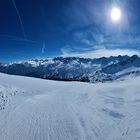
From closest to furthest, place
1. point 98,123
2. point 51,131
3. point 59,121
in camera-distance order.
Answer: point 51,131 → point 98,123 → point 59,121

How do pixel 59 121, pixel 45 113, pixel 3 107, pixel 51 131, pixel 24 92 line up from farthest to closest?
pixel 24 92 → pixel 3 107 → pixel 45 113 → pixel 59 121 → pixel 51 131

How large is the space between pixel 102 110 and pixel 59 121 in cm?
355

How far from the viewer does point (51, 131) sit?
9570 millimetres

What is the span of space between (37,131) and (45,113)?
10.7 feet

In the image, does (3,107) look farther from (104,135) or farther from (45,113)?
(104,135)

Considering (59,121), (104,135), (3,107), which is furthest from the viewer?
(3,107)

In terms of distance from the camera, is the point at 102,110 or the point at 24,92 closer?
the point at 102,110

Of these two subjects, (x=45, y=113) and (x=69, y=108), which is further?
(x=69, y=108)

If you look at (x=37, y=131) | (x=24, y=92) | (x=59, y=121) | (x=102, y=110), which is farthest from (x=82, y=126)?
(x=24, y=92)

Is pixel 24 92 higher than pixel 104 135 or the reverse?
higher

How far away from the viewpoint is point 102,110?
43.0 ft

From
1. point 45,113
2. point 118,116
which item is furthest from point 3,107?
point 118,116

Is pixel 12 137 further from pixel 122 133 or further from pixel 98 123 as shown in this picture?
pixel 122 133

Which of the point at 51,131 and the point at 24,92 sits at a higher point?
A: the point at 24,92
